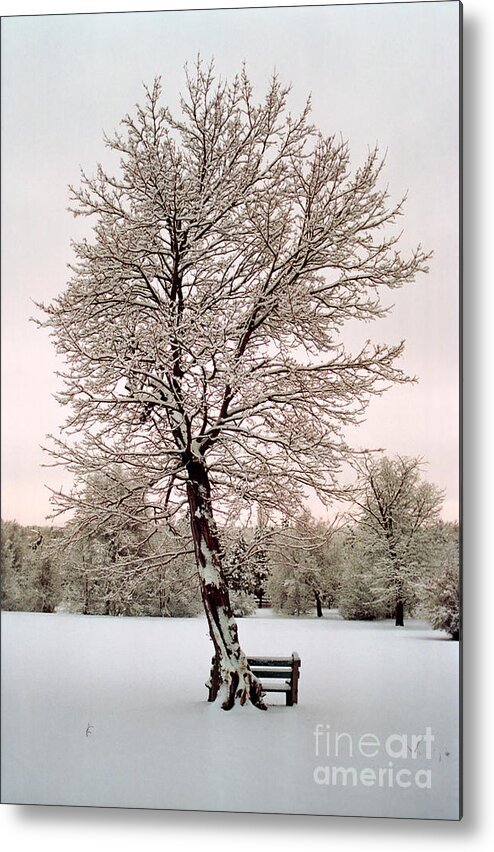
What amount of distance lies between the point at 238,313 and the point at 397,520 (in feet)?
2.78

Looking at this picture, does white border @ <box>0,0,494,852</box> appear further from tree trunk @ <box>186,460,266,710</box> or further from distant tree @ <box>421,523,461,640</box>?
tree trunk @ <box>186,460,266,710</box>

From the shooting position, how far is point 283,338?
3385 mm

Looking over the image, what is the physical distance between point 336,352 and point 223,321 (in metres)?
0.38

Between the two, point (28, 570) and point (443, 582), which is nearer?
point (443, 582)

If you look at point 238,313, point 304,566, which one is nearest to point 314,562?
point 304,566

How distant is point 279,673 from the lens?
334 centimetres

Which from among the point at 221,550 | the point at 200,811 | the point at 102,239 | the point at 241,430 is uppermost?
the point at 102,239

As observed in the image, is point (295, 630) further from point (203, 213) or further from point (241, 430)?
point (203, 213)

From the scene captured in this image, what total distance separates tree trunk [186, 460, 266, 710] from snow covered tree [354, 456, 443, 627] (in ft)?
1.59

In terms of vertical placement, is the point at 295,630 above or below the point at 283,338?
below

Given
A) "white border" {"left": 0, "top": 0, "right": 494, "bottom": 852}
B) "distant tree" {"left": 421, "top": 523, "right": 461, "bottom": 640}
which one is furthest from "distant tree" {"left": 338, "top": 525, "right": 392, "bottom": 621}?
"white border" {"left": 0, "top": 0, "right": 494, "bottom": 852}

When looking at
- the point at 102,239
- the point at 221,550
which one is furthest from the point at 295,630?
the point at 102,239

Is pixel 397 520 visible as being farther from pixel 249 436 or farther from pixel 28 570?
pixel 28 570

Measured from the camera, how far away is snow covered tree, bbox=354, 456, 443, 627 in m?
3.30
